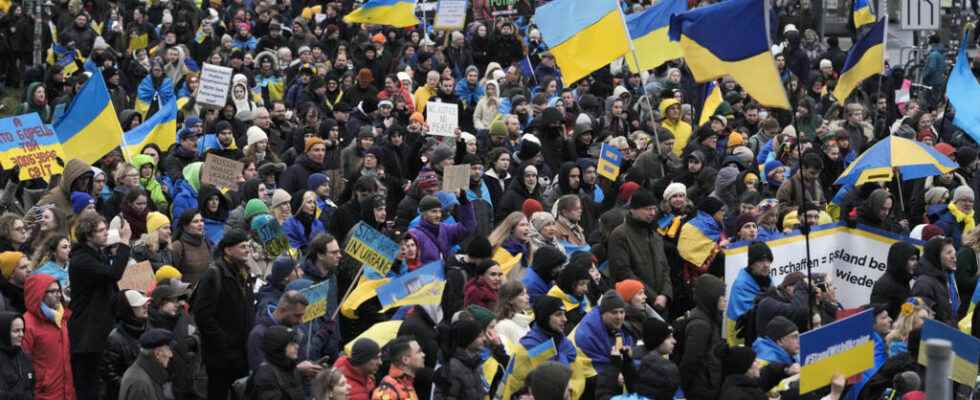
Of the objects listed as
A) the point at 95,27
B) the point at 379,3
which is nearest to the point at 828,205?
the point at 379,3

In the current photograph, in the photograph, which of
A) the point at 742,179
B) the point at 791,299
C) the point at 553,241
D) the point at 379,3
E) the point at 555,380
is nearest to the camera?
the point at 555,380

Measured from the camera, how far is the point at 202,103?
1881cm

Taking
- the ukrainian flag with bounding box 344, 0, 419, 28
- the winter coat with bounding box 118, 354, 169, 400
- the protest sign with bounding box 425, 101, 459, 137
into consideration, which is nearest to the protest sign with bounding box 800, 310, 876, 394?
the winter coat with bounding box 118, 354, 169, 400

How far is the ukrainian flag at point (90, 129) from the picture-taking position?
15.9 meters

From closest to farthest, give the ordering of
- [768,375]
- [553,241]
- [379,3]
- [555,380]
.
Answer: [555,380] < [768,375] < [553,241] < [379,3]

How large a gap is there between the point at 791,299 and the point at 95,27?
16749mm

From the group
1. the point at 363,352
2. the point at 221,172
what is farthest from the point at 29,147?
the point at 363,352

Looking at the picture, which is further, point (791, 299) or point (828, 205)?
point (828, 205)

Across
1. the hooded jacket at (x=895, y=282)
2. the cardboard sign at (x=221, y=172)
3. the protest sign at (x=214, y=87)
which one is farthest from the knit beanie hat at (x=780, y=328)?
the protest sign at (x=214, y=87)

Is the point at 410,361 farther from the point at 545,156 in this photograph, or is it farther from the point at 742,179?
the point at 545,156

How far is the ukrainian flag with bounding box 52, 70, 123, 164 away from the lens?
15938 millimetres

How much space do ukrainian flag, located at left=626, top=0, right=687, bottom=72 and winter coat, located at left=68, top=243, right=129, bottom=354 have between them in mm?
7981

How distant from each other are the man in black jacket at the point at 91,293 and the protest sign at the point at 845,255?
4.40 m

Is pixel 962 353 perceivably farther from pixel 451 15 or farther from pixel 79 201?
pixel 451 15
